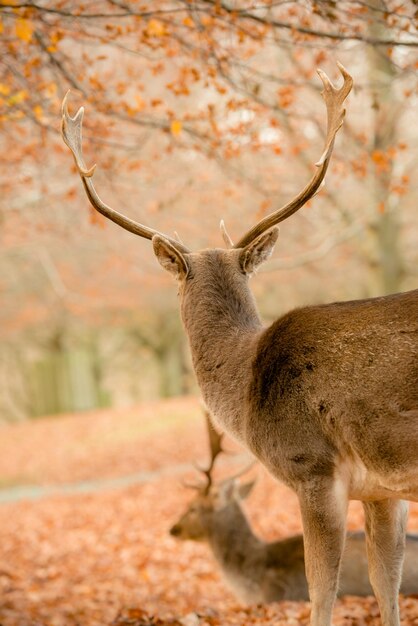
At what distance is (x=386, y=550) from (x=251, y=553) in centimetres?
338

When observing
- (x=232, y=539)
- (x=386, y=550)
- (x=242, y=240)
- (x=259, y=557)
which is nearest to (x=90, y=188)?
(x=242, y=240)

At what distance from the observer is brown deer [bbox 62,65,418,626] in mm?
3686

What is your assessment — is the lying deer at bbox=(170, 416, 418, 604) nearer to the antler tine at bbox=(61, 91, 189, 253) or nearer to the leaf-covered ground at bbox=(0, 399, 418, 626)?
the leaf-covered ground at bbox=(0, 399, 418, 626)

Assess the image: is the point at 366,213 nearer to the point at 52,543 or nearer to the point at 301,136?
the point at 301,136

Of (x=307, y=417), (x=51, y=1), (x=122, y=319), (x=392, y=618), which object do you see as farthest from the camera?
(x=122, y=319)

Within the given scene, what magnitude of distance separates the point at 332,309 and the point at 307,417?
1.97 feet

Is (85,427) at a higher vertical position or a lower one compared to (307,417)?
lower

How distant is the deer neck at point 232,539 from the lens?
7.60m

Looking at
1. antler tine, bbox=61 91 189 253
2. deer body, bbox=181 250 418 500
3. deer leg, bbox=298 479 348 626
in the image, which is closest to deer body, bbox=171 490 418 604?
deer leg, bbox=298 479 348 626

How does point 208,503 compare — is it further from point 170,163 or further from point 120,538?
point 170,163

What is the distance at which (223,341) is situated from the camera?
4555mm

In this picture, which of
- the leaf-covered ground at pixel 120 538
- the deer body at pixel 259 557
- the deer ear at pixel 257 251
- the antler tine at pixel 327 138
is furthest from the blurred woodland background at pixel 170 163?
the leaf-covered ground at pixel 120 538

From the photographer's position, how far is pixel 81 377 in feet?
108

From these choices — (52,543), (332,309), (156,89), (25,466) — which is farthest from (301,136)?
(25,466)
